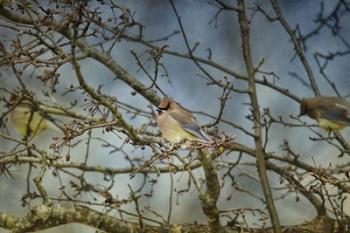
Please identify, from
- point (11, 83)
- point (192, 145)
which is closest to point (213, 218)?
point (192, 145)

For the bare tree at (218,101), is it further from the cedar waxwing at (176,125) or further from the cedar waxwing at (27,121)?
the cedar waxwing at (176,125)

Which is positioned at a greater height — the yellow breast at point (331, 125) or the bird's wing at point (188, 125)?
the yellow breast at point (331, 125)

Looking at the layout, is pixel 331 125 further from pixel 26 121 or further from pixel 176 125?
pixel 26 121

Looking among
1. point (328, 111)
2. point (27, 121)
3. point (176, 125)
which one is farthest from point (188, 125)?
point (27, 121)

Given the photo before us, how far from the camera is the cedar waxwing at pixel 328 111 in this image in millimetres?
1965

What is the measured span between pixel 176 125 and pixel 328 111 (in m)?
0.55

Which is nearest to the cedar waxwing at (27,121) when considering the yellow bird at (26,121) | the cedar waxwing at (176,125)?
the yellow bird at (26,121)

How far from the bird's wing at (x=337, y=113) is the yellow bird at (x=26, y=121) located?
1000 mm

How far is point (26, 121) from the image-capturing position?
7.00ft

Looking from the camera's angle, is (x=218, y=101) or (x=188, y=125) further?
(x=218, y=101)

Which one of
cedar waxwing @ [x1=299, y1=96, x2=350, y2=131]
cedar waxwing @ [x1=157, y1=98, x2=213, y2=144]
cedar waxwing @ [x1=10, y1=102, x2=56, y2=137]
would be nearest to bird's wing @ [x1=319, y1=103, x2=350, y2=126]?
cedar waxwing @ [x1=299, y1=96, x2=350, y2=131]

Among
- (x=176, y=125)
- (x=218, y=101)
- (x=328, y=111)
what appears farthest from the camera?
(x=218, y=101)

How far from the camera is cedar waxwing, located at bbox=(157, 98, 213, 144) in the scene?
1.74m

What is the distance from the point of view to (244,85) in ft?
7.06
